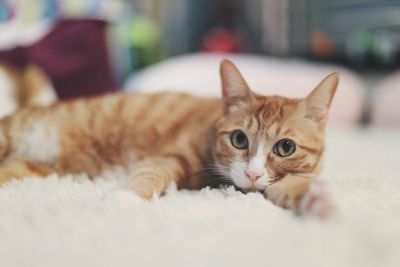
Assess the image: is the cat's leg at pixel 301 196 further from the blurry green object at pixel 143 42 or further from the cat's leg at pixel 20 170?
the blurry green object at pixel 143 42

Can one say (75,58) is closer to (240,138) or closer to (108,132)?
(108,132)

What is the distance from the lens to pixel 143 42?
3.12 m

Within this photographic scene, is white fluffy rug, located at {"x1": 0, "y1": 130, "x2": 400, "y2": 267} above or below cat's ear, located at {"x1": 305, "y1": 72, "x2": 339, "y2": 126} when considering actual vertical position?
below

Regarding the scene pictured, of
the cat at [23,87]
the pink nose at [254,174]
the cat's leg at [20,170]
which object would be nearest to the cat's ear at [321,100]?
the pink nose at [254,174]

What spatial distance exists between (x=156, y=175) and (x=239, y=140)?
0.72 ft

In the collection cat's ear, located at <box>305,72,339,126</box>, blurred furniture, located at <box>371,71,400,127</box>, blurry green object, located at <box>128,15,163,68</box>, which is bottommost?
blurred furniture, located at <box>371,71,400,127</box>

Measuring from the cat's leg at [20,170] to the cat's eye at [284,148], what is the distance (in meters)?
0.65

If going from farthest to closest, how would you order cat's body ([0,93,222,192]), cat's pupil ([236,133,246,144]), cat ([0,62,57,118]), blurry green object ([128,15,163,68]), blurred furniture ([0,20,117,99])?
blurry green object ([128,15,163,68]) < blurred furniture ([0,20,117,99]) < cat ([0,62,57,118]) < cat's body ([0,93,222,192]) < cat's pupil ([236,133,246,144])

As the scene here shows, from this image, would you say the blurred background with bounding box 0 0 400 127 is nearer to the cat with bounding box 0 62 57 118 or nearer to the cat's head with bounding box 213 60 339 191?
the cat with bounding box 0 62 57 118

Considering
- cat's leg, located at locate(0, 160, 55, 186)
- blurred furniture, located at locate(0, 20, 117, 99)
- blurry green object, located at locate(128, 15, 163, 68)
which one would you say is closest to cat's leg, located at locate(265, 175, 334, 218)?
cat's leg, located at locate(0, 160, 55, 186)

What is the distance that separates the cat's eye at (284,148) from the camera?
103 centimetres

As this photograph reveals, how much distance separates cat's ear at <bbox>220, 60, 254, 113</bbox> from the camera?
1.16 meters

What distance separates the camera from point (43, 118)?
1.37 m

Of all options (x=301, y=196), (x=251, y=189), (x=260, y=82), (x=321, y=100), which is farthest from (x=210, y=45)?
(x=301, y=196)
